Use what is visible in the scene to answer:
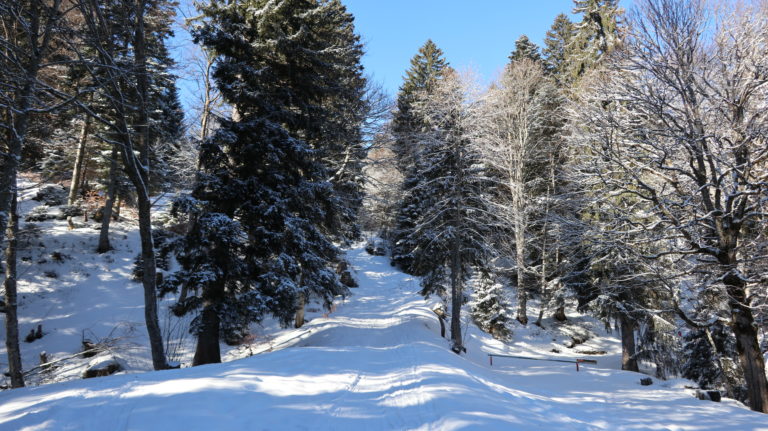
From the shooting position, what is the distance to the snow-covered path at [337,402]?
4.04 meters

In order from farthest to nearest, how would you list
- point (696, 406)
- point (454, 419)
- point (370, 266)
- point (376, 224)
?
point (376, 224) → point (370, 266) → point (696, 406) → point (454, 419)

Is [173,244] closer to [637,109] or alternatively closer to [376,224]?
[637,109]

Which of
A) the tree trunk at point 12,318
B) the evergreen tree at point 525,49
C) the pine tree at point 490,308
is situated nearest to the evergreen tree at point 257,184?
the tree trunk at point 12,318

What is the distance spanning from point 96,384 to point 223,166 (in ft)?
20.8

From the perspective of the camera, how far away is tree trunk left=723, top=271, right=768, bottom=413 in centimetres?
659

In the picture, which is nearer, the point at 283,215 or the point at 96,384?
the point at 96,384

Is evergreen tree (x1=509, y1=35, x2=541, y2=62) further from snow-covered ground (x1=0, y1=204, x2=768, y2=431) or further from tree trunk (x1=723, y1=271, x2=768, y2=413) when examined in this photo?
tree trunk (x1=723, y1=271, x2=768, y2=413)

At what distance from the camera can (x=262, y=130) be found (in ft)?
32.5

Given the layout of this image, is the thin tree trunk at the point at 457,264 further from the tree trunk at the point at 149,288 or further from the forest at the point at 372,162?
the tree trunk at the point at 149,288

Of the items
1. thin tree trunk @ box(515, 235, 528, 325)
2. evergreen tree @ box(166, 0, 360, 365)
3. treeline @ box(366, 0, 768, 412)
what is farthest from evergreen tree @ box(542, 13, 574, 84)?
evergreen tree @ box(166, 0, 360, 365)

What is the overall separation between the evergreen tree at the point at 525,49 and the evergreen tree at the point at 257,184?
2573 cm

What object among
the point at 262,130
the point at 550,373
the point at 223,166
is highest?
the point at 262,130

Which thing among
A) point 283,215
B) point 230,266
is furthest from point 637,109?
point 230,266

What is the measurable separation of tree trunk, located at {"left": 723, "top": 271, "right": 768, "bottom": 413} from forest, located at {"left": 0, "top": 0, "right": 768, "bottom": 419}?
0.10 ft
